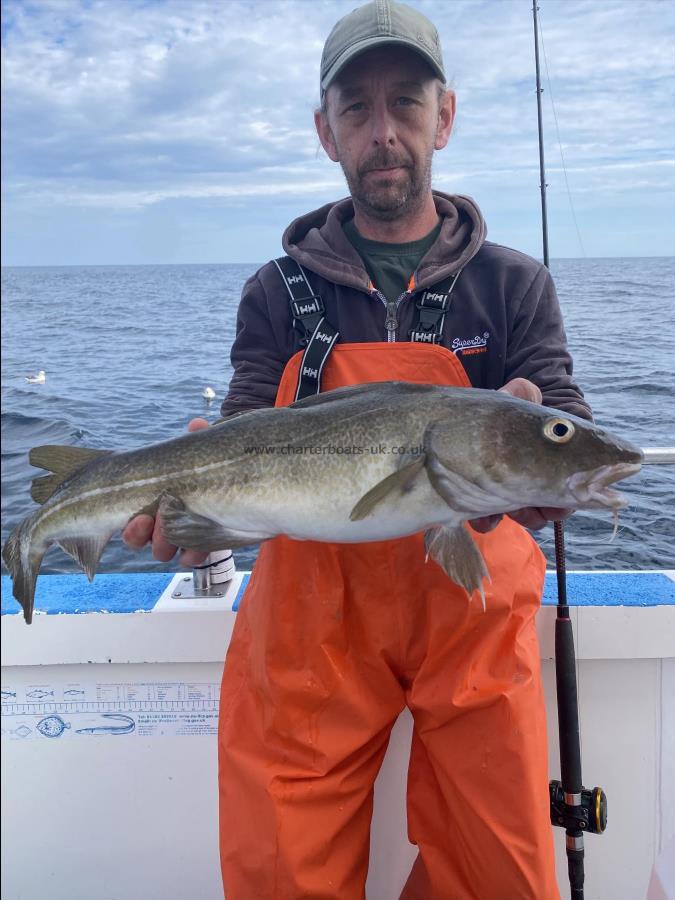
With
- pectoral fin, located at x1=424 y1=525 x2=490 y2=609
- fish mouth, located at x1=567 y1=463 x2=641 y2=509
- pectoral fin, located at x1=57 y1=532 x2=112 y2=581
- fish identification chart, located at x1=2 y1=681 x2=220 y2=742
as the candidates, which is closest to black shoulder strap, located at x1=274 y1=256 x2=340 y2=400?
pectoral fin, located at x1=424 y1=525 x2=490 y2=609

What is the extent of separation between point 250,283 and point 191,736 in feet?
7.48

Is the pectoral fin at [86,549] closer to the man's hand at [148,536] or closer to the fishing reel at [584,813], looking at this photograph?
the man's hand at [148,536]

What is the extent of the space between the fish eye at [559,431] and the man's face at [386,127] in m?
1.36

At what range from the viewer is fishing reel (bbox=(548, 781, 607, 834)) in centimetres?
299

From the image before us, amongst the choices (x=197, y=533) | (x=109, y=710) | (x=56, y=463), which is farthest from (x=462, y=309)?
(x=109, y=710)

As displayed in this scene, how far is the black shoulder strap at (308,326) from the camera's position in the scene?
2.94 metres

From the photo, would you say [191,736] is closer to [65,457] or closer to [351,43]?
[65,457]

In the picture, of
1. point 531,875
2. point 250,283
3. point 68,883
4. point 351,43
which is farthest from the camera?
point 68,883

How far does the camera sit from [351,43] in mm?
2984

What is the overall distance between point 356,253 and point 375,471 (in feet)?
4.05

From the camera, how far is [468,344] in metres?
3.01

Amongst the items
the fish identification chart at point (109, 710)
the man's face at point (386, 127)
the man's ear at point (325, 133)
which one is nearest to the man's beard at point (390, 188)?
the man's face at point (386, 127)

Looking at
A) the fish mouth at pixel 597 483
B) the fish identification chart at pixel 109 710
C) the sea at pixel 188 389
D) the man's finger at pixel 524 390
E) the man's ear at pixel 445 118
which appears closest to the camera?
the fish mouth at pixel 597 483

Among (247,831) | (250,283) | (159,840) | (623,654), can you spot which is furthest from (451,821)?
(250,283)
